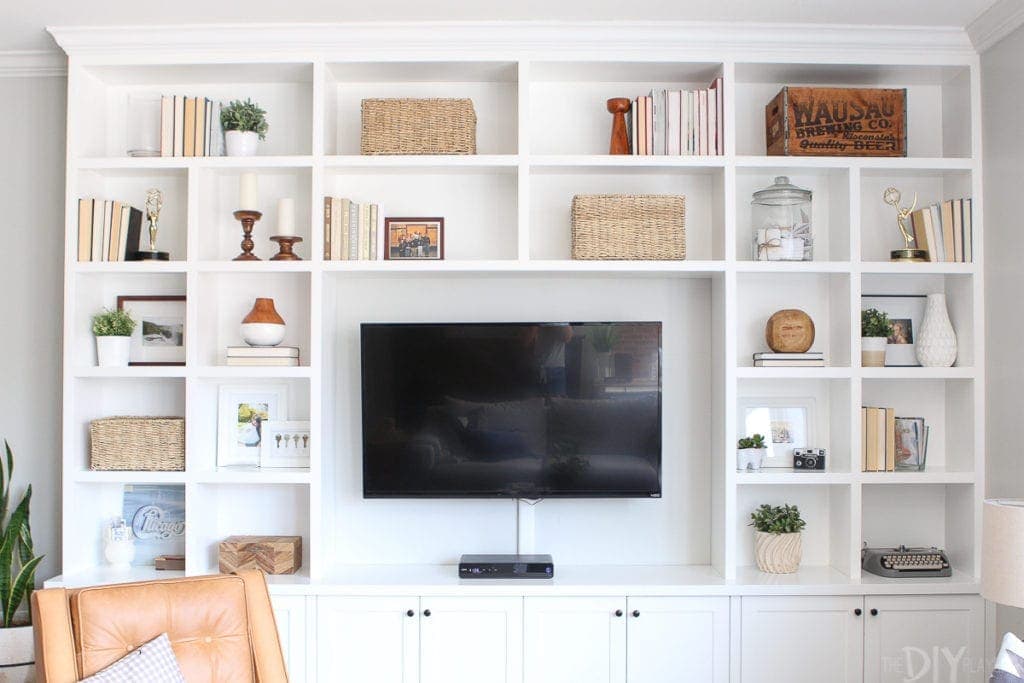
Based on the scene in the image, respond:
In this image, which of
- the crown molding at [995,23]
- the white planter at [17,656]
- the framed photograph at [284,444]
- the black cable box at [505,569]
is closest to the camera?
the crown molding at [995,23]

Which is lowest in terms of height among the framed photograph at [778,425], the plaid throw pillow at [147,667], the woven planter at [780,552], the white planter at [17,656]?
the white planter at [17,656]

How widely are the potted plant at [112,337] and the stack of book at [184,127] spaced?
0.65 meters

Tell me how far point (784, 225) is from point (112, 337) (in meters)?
2.59

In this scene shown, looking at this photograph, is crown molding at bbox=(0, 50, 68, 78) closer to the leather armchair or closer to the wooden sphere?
the leather armchair

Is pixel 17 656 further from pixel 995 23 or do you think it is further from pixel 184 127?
pixel 995 23

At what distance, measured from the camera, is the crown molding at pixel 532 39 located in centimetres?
313

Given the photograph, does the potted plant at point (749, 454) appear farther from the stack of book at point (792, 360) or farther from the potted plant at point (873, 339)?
the potted plant at point (873, 339)

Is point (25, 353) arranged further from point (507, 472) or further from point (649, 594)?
point (649, 594)

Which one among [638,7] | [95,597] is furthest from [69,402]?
[638,7]

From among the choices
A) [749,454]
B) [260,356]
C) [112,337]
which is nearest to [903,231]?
[749,454]

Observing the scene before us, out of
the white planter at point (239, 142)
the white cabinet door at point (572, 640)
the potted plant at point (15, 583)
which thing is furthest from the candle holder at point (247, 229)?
the white cabinet door at point (572, 640)

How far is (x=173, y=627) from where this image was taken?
7.64 feet

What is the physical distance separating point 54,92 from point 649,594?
3.07 m

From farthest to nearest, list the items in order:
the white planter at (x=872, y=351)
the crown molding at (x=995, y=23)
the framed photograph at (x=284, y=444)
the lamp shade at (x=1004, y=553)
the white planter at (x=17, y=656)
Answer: the framed photograph at (x=284, y=444)
the white planter at (x=872, y=351)
the white planter at (x=17, y=656)
the crown molding at (x=995, y=23)
the lamp shade at (x=1004, y=553)
